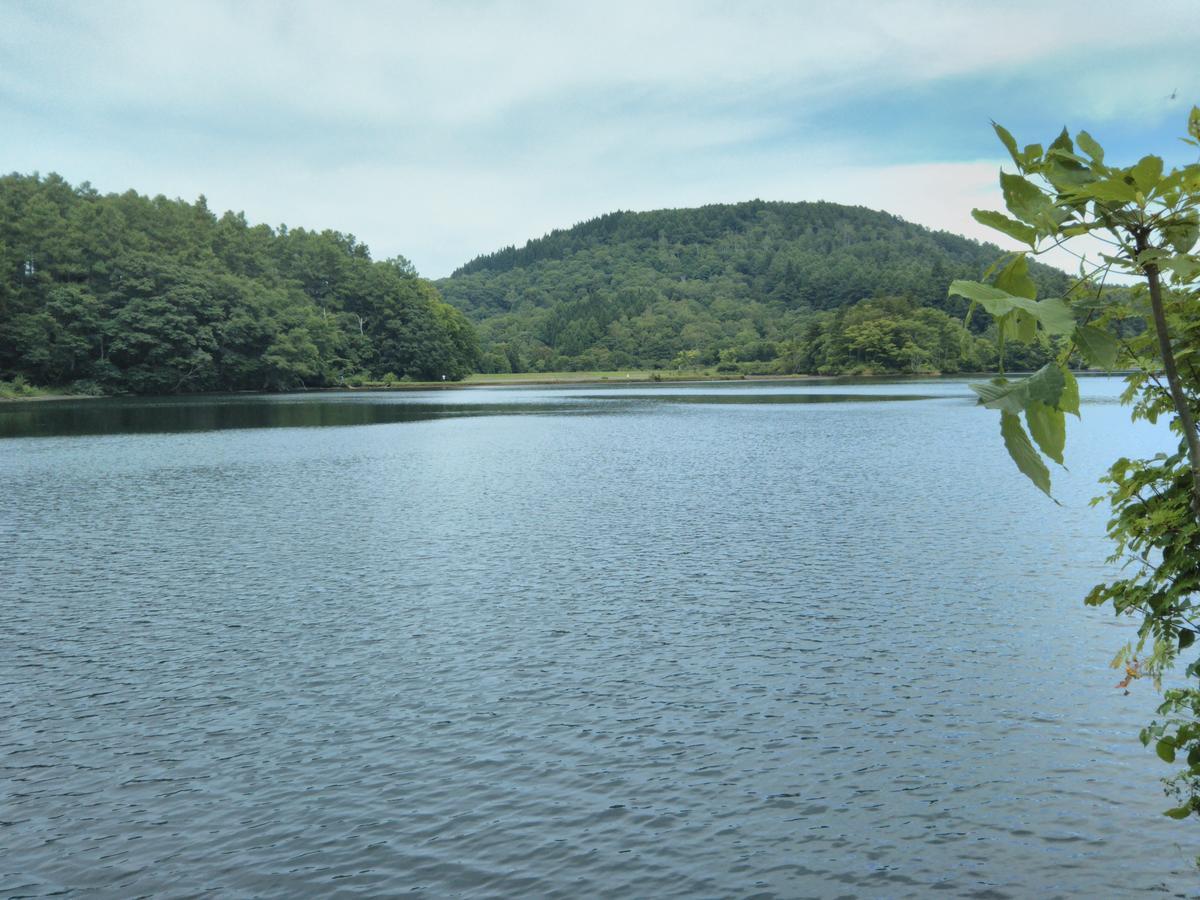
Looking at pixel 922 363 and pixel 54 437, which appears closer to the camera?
pixel 54 437

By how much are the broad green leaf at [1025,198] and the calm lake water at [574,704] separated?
6.67m

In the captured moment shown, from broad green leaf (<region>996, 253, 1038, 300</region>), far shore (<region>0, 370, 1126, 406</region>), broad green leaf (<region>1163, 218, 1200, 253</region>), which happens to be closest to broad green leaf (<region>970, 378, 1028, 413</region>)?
broad green leaf (<region>996, 253, 1038, 300</region>)

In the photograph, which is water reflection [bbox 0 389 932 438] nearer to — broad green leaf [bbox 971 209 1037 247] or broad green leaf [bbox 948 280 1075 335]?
broad green leaf [bbox 971 209 1037 247]

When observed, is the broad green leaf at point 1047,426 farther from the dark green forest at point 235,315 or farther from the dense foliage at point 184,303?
the dense foliage at point 184,303

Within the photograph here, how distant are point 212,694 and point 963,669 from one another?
10.1 metres

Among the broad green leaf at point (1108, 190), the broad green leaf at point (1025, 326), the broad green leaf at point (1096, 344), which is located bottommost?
the broad green leaf at point (1096, 344)

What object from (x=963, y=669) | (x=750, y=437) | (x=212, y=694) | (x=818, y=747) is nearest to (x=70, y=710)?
(x=212, y=694)

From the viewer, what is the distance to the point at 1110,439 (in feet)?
156

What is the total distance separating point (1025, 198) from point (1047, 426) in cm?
62

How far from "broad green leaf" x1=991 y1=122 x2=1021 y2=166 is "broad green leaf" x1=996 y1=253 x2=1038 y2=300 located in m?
0.29

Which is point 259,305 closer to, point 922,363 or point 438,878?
point 922,363

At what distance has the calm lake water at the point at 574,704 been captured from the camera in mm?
7977

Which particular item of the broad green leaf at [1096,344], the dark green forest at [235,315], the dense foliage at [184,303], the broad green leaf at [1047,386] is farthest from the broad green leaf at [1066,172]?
the dense foliage at [184,303]

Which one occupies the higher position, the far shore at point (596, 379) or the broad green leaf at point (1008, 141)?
the far shore at point (596, 379)
